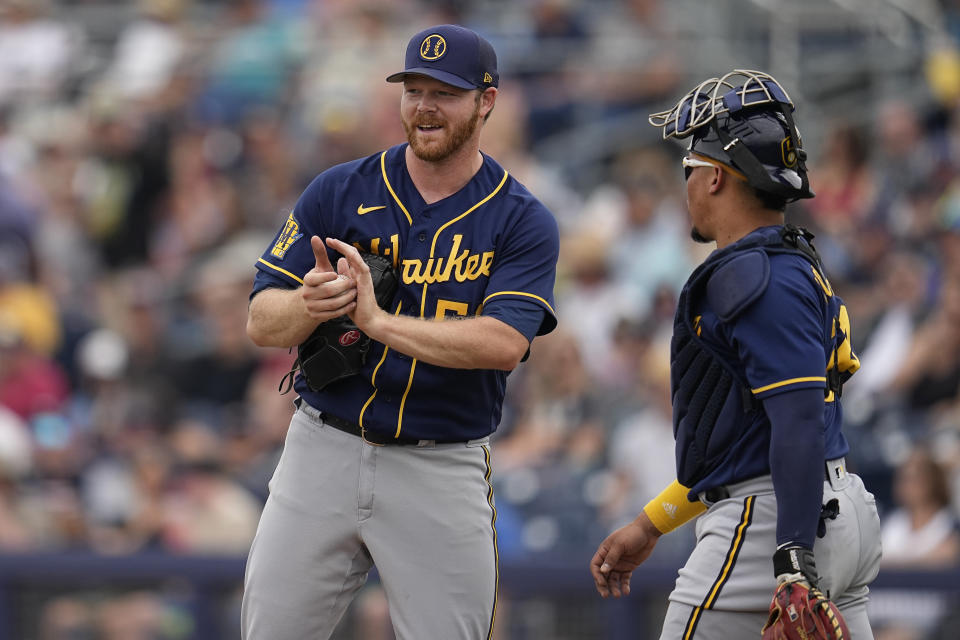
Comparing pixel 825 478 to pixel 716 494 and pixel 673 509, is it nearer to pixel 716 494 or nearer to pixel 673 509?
pixel 716 494

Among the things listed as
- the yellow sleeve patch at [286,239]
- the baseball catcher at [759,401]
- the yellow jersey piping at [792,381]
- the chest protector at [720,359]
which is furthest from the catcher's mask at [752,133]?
the yellow sleeve patch at [286,239]

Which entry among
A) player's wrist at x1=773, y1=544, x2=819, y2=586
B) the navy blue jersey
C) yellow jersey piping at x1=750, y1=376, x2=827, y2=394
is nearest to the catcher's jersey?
the navy blue jersey

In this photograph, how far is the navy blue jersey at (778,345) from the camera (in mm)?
3189

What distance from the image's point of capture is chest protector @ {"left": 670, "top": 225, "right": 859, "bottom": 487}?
329 cm

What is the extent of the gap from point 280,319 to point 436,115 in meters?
0.68

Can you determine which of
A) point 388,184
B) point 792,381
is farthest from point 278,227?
point 792,381

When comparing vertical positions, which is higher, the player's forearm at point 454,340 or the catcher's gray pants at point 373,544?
the player's forearm at point 454,340

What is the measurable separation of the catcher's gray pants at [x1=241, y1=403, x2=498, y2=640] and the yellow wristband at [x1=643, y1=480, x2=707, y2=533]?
476 mm

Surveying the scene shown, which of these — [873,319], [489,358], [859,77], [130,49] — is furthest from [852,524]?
[130,49]

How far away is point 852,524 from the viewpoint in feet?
11.0

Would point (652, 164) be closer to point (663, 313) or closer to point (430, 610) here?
point (663, 313)

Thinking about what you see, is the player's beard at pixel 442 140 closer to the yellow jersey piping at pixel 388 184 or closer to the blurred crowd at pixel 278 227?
the yellow jersey piping at pixel 388 184

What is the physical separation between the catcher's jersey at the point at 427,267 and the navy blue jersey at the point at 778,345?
57 centimetres

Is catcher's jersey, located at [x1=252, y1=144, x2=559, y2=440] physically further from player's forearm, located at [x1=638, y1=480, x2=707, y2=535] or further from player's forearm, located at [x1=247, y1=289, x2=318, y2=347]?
player's forearm, located at [x1=638, y1=480, x2=707, y2=535]
